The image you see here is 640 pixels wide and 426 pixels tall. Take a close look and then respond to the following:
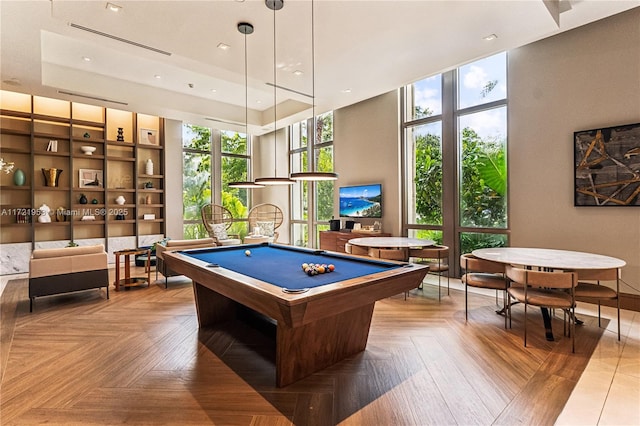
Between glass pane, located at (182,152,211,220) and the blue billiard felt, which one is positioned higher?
glass pane, located at (182,152,211,220)

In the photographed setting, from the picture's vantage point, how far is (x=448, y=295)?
4.70 metres

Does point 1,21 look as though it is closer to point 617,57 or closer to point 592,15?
point 592,15

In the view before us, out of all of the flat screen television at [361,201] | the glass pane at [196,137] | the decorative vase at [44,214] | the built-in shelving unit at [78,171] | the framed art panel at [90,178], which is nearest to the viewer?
the built-in shelving unit at [78,171]

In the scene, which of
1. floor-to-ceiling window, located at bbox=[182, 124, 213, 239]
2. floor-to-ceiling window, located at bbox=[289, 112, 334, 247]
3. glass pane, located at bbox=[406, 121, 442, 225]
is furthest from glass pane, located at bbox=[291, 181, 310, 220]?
glass pane, located at bbox=[406, 121, 442, 225]

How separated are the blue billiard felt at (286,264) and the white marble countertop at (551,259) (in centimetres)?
154

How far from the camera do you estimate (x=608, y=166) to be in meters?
4.09

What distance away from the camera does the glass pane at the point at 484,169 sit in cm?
516

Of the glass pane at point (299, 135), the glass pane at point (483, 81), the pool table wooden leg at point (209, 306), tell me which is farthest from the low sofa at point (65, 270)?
the glass pane at point (483, 81)

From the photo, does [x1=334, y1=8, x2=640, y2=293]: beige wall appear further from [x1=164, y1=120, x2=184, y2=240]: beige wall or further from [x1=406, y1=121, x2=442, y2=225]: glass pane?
[x1=164, y1=120, x2=184, y2=240]: beige wall

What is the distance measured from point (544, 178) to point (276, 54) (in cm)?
421

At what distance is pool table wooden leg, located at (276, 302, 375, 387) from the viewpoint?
7.68 feet

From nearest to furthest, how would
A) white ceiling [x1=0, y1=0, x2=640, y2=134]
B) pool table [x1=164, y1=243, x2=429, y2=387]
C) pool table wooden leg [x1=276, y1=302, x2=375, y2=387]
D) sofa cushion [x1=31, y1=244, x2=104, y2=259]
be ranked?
pool table [x1=164, y1=243, x2=429, y2=387], pool table wooden leg [x1=276, y1=302, x2=375, y2=387], white ceiling [x1=0, y1=0, x2=640, y2=134], sofa cushion [x1=31, y1=244, x2=104, y2=259]

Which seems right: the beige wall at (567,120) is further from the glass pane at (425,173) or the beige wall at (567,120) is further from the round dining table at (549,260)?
the glass pane at (425,173)

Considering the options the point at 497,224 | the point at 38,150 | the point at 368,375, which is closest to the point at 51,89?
the point at 38,150
